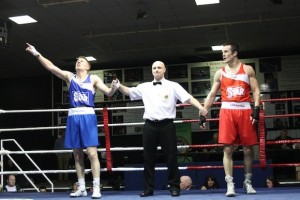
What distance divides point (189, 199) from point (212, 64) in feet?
27.8

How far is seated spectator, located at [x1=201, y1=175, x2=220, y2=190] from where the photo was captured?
5880 millimetres

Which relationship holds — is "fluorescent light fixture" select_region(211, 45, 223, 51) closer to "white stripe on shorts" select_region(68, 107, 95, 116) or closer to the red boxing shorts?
the red boxing shorts

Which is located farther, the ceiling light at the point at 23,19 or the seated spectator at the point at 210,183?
the ceiling light at the point at 23,19

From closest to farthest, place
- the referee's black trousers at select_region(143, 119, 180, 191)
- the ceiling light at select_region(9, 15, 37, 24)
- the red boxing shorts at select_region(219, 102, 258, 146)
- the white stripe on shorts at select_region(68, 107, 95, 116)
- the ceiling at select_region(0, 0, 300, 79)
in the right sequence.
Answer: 1. the red boxing shorts at select_region(219, 102, 258, 146)
2. the referee's black trousers at select_region(143, 119, 180, 191)
3. the white stripe on shorts at select_region(68, 107, 95, 116)
4. the ceiling at select_region(0, 0, 300, 79)
5. the ceiling light at select_region(9, 15, 37, 24)

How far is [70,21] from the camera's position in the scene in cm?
818

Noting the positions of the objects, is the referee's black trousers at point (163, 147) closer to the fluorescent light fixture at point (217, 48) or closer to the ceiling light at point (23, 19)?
the ceiling light at point (23, 19)

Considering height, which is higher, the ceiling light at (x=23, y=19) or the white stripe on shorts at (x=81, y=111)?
the ceiling light at (x=23, y=19)

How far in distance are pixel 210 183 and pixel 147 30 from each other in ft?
14.4

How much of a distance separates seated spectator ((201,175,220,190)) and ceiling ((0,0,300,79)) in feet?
11.2

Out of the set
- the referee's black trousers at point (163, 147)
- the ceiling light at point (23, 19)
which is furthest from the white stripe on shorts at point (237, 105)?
the ceiling light at point (23, 19)

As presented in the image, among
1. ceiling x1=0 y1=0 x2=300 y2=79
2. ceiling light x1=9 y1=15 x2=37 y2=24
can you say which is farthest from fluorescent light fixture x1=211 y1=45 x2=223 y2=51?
ceiling light x1=9 y1=15 x2=37 y2=24

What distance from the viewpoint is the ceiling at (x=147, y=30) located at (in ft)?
24.7

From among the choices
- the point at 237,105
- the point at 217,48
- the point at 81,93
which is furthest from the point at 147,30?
the point at 237,105

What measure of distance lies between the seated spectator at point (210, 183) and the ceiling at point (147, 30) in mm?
3422
